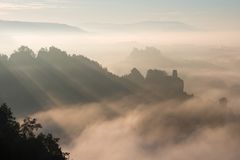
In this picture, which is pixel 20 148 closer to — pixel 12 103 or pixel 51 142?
pixel 51 142

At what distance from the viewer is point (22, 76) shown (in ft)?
636

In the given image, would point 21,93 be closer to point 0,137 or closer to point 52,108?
point 52,108

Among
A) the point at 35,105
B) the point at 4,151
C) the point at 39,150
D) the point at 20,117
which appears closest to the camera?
the point at 4,151

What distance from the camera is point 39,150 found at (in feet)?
210

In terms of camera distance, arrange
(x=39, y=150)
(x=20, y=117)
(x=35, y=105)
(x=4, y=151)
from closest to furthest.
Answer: (x=4, y=151), (x=39, y=150), (x=20, y=117), (x=35, y=105)

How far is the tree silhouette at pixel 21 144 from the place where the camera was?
59.5 meters

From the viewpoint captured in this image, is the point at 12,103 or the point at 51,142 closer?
the point at 51,142

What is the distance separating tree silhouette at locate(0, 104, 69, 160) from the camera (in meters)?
59.5

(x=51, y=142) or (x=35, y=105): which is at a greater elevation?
(x=35, y=105)

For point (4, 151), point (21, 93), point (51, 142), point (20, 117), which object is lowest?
point (4, 151)

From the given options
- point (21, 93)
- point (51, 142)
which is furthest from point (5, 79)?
point (51, 142)

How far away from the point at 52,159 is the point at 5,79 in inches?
4902

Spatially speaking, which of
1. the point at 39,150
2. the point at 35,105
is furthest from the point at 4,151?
the point at 35,105

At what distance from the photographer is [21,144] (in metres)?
62.6
